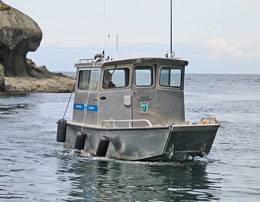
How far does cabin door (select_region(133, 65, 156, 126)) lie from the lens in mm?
20984

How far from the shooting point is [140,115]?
827 inches

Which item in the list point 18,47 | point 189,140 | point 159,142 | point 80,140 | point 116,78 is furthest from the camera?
point 18,47

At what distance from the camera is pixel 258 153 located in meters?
25.7

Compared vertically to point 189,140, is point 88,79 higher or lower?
higher

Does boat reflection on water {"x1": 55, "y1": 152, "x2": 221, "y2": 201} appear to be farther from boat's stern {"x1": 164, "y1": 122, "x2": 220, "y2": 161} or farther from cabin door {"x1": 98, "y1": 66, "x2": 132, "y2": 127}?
cabin door {"x1": 98, "y1": 66, "x2": 132, "y2": 127}

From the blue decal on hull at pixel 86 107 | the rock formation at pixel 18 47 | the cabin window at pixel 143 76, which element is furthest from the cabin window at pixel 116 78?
the rock formation at pixel 18 47

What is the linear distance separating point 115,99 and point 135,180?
148 inches

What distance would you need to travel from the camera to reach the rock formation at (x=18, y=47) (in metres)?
78.4

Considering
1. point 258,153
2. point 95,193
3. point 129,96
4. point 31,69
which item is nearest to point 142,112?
point 129,96

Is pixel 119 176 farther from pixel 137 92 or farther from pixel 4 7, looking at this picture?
pixel 4 7

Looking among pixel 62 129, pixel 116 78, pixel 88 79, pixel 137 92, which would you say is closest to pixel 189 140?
pixel 137 92

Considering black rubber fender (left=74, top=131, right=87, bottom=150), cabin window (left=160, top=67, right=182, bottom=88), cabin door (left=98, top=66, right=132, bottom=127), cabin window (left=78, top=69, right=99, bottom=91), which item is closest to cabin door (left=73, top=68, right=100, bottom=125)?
cabin window (left=78, top=69, right=99, bottom=91)

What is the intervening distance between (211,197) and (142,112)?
5.31 m

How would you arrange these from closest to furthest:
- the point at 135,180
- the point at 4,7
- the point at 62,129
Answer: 1. the point at 135,180
2. the point at 62,129
3. the point at 4,7
